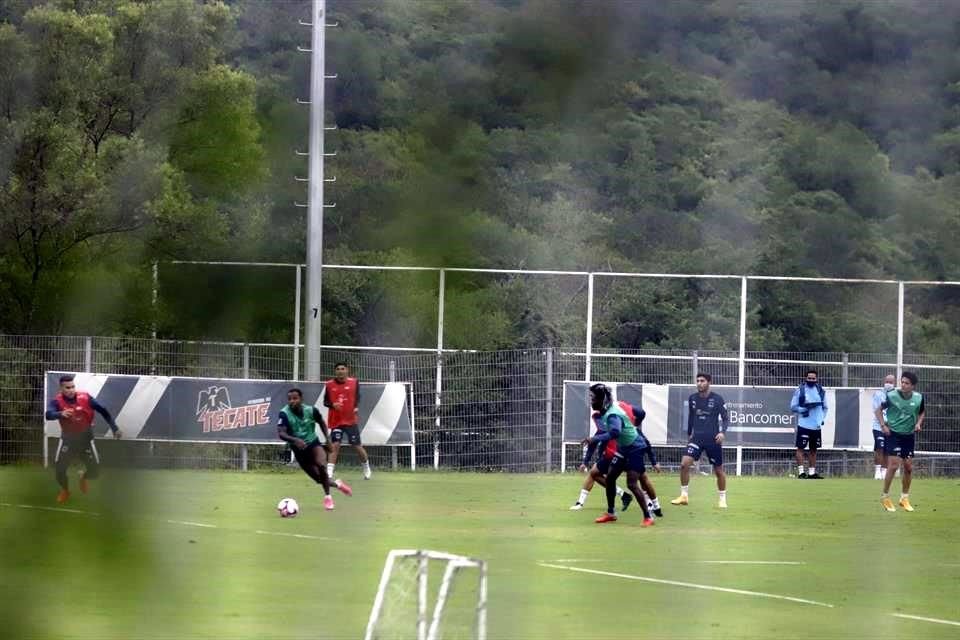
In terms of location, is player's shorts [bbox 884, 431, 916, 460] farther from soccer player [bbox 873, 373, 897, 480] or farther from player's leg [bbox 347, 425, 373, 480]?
player's leg [bbox 347, 425, 373, 480]

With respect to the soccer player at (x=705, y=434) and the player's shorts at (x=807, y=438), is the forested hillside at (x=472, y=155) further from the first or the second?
the player's shorts at (x=807, y=438)

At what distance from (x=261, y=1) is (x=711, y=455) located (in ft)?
46.3

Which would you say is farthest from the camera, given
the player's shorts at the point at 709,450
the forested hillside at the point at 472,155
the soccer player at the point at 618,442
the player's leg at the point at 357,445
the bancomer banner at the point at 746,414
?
the bancomer banner at the point at 746,414

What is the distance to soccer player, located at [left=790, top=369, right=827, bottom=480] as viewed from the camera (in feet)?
67.6

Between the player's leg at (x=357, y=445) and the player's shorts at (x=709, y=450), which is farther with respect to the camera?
the player's shorts at (x=709, y=450)

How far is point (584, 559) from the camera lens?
10000mm

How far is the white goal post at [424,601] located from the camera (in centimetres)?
376

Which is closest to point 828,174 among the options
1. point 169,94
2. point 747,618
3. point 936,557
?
point 169,94

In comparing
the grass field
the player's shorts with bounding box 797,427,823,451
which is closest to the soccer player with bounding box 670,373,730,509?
the grass field

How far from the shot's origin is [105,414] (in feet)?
6.13

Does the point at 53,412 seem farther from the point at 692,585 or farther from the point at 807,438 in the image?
the point at 807,438

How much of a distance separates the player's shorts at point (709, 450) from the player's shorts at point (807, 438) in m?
5.77

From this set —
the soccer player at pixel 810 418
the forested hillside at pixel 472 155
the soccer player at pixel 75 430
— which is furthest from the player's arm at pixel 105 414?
the soccer player at pixel 810 418

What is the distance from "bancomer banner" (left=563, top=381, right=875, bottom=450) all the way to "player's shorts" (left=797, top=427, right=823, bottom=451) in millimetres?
904
